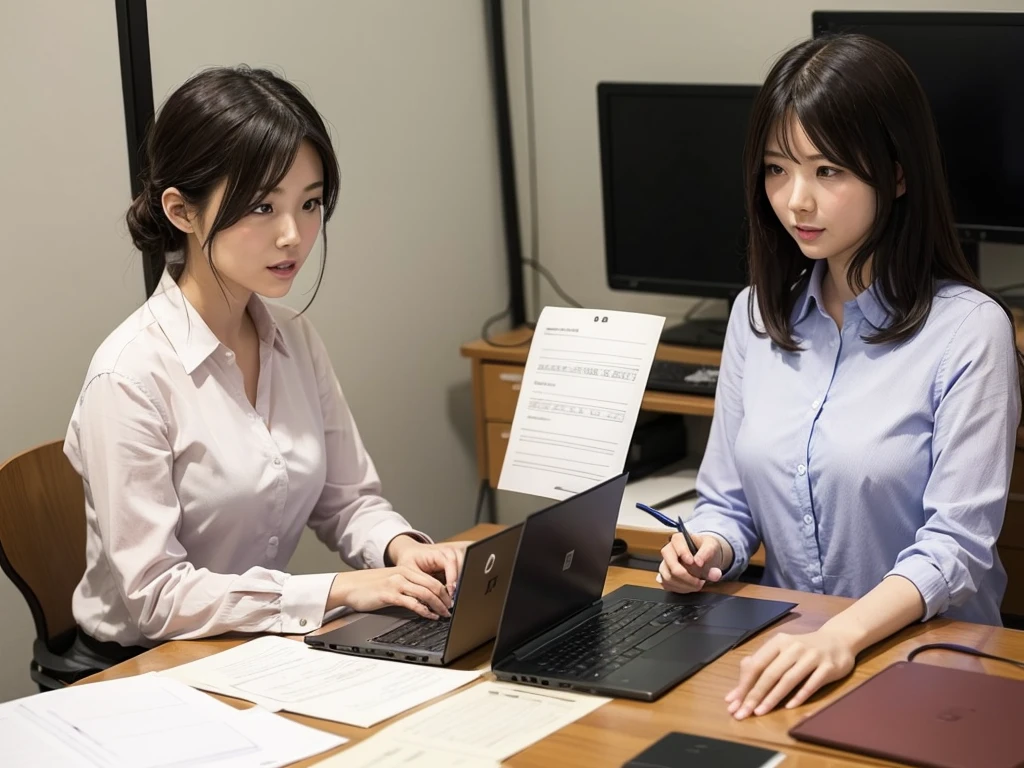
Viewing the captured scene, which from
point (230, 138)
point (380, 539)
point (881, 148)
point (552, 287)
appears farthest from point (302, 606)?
point (552, 287)

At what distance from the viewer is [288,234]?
1769 millimetres

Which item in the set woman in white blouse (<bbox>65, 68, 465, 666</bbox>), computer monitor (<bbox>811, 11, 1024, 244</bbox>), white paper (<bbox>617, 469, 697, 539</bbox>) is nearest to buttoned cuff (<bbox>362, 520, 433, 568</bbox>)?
woman in white blouse (<bbox>65, 68, 465, 666</bbox>)

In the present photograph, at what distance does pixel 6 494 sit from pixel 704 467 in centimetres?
98

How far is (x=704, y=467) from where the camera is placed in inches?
75.6

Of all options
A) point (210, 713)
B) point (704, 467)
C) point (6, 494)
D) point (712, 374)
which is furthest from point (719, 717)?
point (712, 374)

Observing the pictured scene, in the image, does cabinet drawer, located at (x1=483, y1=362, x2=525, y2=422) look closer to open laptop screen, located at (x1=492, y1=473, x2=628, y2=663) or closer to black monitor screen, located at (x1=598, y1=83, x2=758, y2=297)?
black monitor screen, located at (x1=598, y1=83, x2=758, y2=297)

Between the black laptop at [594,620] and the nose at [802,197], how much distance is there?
1.46 feet

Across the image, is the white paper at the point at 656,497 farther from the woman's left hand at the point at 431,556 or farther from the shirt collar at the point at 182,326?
the shirt collar at the point at 182,326

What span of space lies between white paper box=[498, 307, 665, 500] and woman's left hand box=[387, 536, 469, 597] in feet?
0.48

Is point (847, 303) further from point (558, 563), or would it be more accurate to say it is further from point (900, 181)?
point (558, 563)

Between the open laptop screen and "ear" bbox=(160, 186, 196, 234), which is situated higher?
"ear" bbox=(160, 186, 196, 234)

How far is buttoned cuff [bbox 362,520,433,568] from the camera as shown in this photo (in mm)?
1912

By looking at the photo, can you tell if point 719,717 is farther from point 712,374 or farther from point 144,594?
point 712,374

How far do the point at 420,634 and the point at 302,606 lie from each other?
0.56ft
